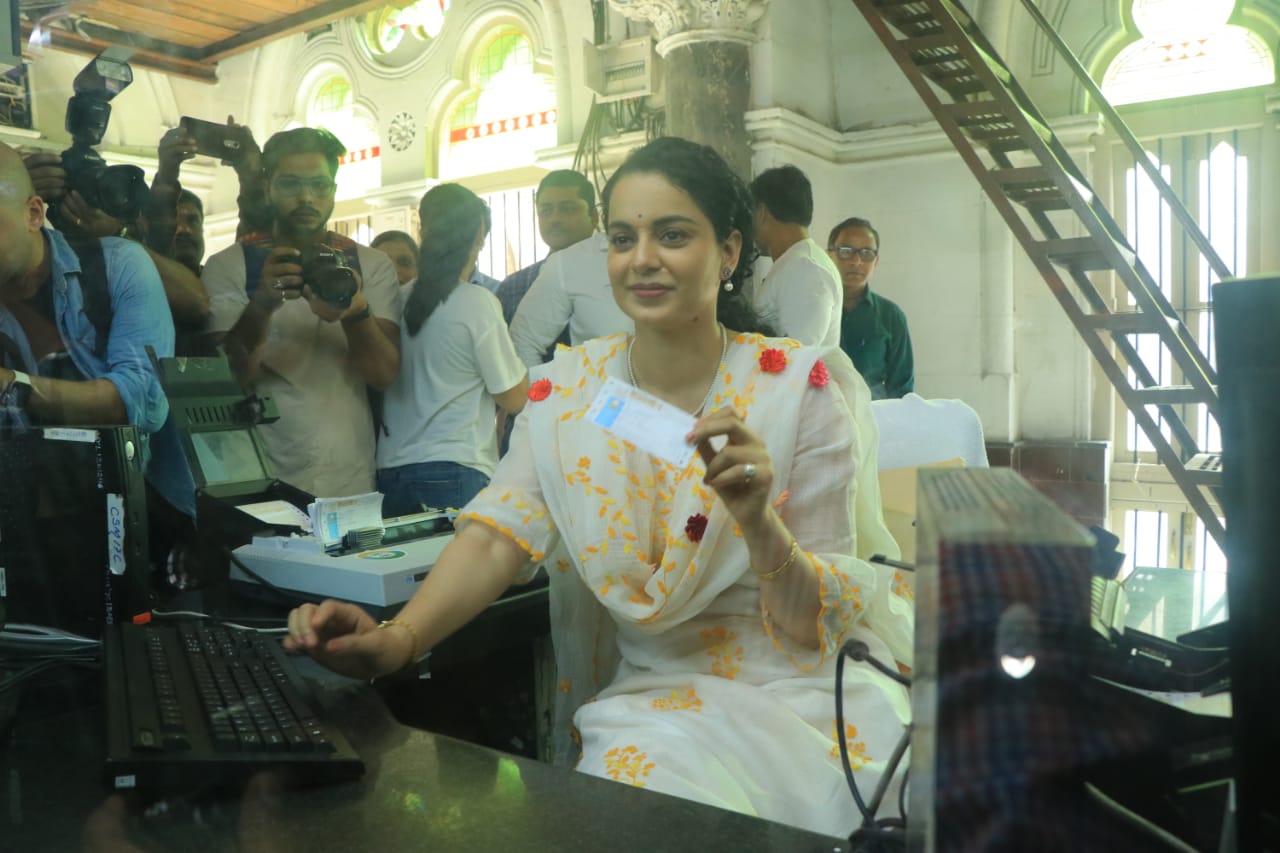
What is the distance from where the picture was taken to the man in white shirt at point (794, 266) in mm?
1806

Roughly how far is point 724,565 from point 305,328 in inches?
36.1

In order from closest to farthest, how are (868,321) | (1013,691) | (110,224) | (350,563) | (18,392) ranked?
(1013,691) → (350,563) → (18,392) → (110,224) → (868,321)

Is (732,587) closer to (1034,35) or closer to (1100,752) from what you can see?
(1100,752)

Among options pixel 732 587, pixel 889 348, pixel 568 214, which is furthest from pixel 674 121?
pixel 732 587

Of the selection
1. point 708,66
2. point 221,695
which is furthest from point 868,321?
point 221,695

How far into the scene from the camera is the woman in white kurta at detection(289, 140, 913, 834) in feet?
3.56

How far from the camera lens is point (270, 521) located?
142cm

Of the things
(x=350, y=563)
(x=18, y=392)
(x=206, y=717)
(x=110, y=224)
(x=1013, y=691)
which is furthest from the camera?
(x=110, y=224)

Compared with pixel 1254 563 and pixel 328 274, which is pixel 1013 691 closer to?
pixel 1254 563

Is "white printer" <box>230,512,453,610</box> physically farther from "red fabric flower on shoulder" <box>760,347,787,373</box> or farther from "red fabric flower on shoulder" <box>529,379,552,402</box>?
"red fabric flower on shoulder" <box>760,347,787,373</box>

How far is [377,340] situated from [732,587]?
916mm

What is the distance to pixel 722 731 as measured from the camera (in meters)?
1.08

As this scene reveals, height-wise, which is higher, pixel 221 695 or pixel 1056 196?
pixel 1056 196

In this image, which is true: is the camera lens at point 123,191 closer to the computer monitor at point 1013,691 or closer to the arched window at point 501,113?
the arched window at point 501,113
